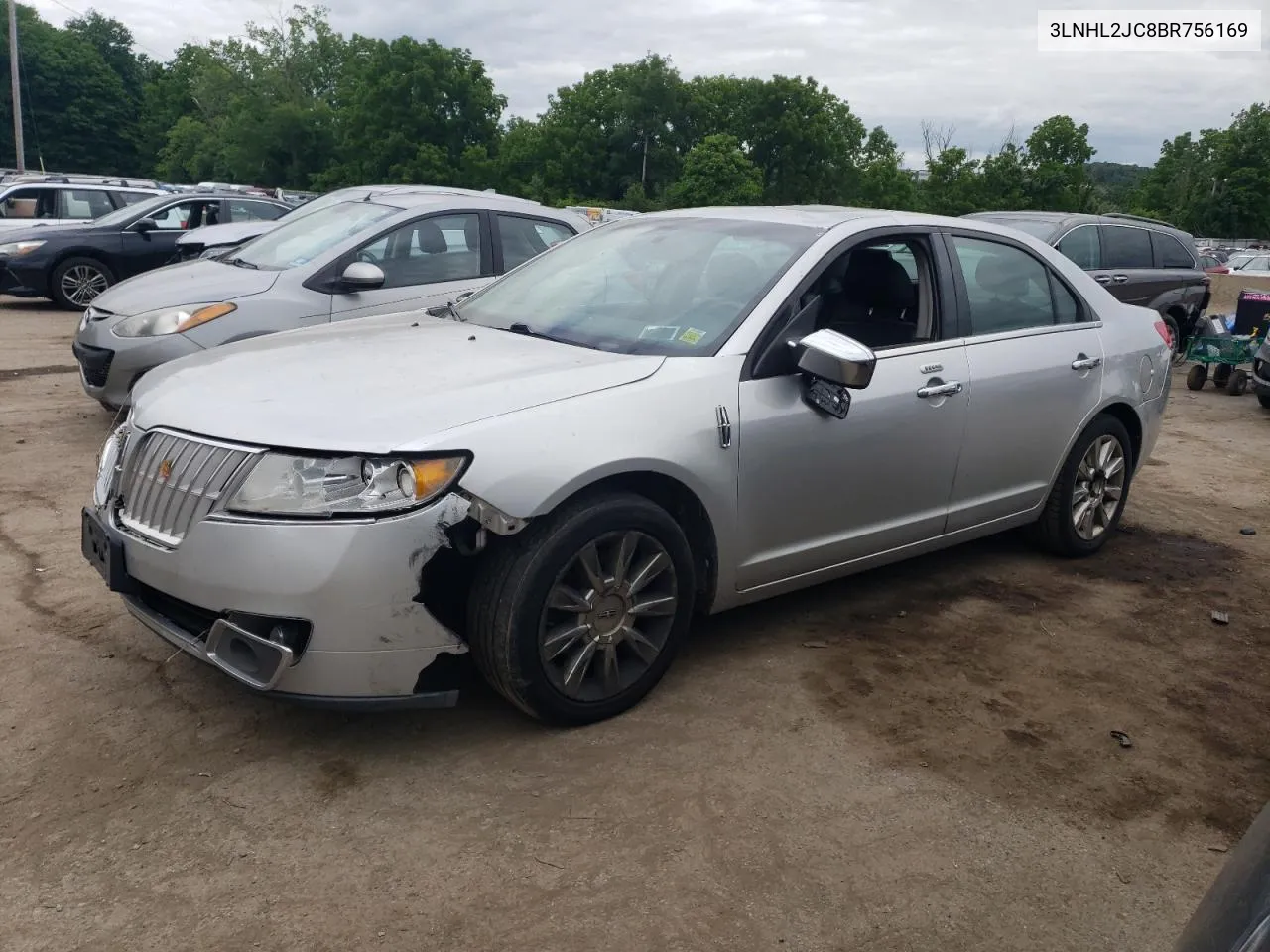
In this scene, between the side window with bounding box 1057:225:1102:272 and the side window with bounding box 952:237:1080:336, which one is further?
the side window with bounding box 1057:225:1102:272

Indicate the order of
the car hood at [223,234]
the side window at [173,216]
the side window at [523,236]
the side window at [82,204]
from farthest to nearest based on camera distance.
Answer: the side window at [82,204]
the side window at [173,216]
the car hood at [223,234]
the side window at [523,236]

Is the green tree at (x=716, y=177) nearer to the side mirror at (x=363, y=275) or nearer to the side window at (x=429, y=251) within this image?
the side window at (x=429, y=251)

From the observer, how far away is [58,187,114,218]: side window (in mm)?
16031

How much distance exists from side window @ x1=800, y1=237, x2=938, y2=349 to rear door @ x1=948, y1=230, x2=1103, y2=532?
0.56 feet

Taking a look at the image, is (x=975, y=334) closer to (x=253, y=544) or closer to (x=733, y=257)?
(x=733, y=257)

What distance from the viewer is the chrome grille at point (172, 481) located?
3027 mm

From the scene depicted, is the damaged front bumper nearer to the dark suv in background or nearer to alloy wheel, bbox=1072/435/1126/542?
alloy wheel, bbox=1072/435/1126/542

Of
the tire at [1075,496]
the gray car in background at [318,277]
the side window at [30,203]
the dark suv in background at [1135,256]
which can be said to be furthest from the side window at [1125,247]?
the side window at [30,203]

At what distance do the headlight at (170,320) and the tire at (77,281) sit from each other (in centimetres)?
806

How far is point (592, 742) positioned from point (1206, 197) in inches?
2867

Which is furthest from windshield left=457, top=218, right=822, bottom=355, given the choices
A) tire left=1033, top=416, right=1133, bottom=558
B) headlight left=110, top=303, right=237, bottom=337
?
headlight left=110, top=303, right=237, bottom=337

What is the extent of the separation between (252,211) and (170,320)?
9.37 metres

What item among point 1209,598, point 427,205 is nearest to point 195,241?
point 427,205

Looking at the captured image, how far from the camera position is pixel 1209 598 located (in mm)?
5012
